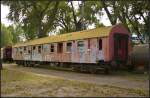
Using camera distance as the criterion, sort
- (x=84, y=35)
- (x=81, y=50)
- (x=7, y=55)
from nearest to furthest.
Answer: (x=84, y=35), (x=81, y=50), (x=7, y=55)

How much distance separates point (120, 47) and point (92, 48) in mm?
2080

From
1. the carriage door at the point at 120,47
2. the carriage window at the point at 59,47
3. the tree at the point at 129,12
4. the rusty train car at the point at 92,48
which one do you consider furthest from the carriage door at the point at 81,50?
the tree at the point at 129,12

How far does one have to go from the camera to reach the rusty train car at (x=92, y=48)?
23.2 meters

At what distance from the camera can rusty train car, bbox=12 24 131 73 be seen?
23188mm

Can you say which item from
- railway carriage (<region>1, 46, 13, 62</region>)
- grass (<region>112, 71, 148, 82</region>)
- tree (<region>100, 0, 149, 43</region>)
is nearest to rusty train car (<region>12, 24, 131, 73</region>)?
grass (<region>112, 71, 148, 82</region>)

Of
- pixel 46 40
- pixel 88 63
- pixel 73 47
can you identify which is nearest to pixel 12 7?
pixel 46 40

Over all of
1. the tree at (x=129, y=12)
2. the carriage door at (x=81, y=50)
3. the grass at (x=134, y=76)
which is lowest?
the grass at (x=134, y=76)

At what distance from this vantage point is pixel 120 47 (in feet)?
78.9

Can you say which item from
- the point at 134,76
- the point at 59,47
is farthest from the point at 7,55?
the point at 134,76

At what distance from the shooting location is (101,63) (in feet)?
77.3

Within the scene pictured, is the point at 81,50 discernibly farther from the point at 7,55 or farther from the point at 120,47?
the point at 7,55

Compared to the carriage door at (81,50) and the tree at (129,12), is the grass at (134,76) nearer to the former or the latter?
the carriage door at (81,50)

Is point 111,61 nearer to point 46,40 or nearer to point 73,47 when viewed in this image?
point 73,47

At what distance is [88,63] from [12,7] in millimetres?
21095
